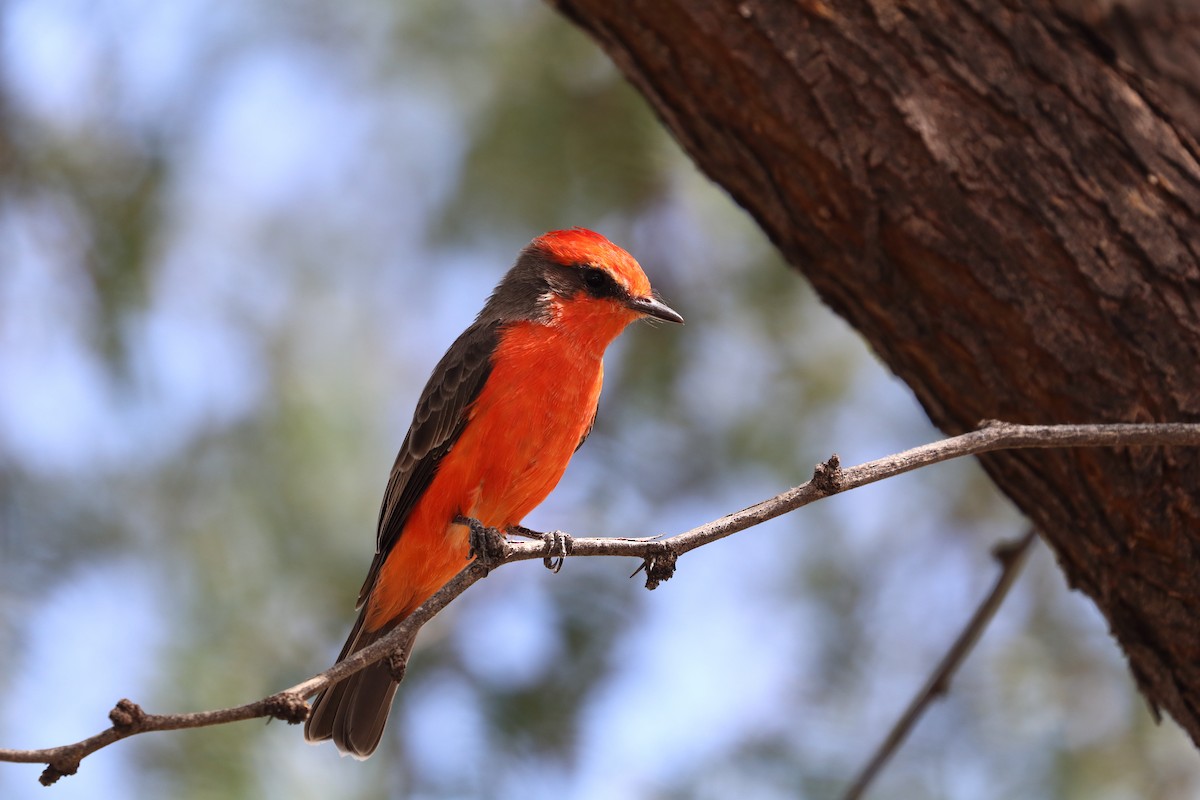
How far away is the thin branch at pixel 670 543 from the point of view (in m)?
2.32

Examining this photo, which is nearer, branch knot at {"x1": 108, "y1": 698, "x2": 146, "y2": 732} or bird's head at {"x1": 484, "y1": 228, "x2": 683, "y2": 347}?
branch knot at {"x1": 108, "y1": 698, "x2": 146, "y2": 732}

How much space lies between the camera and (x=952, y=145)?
12.6 ft

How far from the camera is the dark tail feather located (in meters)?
4.70

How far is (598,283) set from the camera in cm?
494

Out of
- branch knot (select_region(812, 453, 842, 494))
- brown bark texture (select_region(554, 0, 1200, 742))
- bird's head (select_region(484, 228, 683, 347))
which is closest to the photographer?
branch knot (select_region(812, 453, 842, 494))

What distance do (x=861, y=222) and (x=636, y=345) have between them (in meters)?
2.17

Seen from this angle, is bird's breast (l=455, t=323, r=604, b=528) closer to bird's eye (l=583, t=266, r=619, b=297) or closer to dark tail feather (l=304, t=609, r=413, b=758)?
bird's eye (l=583, t=266, r=619, b=297)

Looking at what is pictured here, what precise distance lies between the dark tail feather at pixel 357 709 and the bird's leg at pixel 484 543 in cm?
70

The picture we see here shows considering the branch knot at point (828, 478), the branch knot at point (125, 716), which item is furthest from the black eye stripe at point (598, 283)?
the branch knot at point (125, 716)

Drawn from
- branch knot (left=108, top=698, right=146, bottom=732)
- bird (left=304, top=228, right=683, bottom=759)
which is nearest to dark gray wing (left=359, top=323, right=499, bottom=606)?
bird (left=304, top=228, right=683, bottom=759)

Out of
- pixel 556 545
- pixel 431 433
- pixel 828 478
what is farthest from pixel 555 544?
pixel 431 433

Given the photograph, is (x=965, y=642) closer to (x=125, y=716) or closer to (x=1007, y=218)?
(x=1007, y=218)

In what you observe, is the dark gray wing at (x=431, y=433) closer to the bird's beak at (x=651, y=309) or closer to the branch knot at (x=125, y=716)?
the bird's beak at (x=651, y=309)

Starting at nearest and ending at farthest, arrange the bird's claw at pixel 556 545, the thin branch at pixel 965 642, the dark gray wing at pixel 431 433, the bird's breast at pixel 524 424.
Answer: the bird's claw at pixel 556 545, the thin branch at pixel 965 642, the bird's breast at pixel 524 424, the dark gray wing at pixel 431 433
